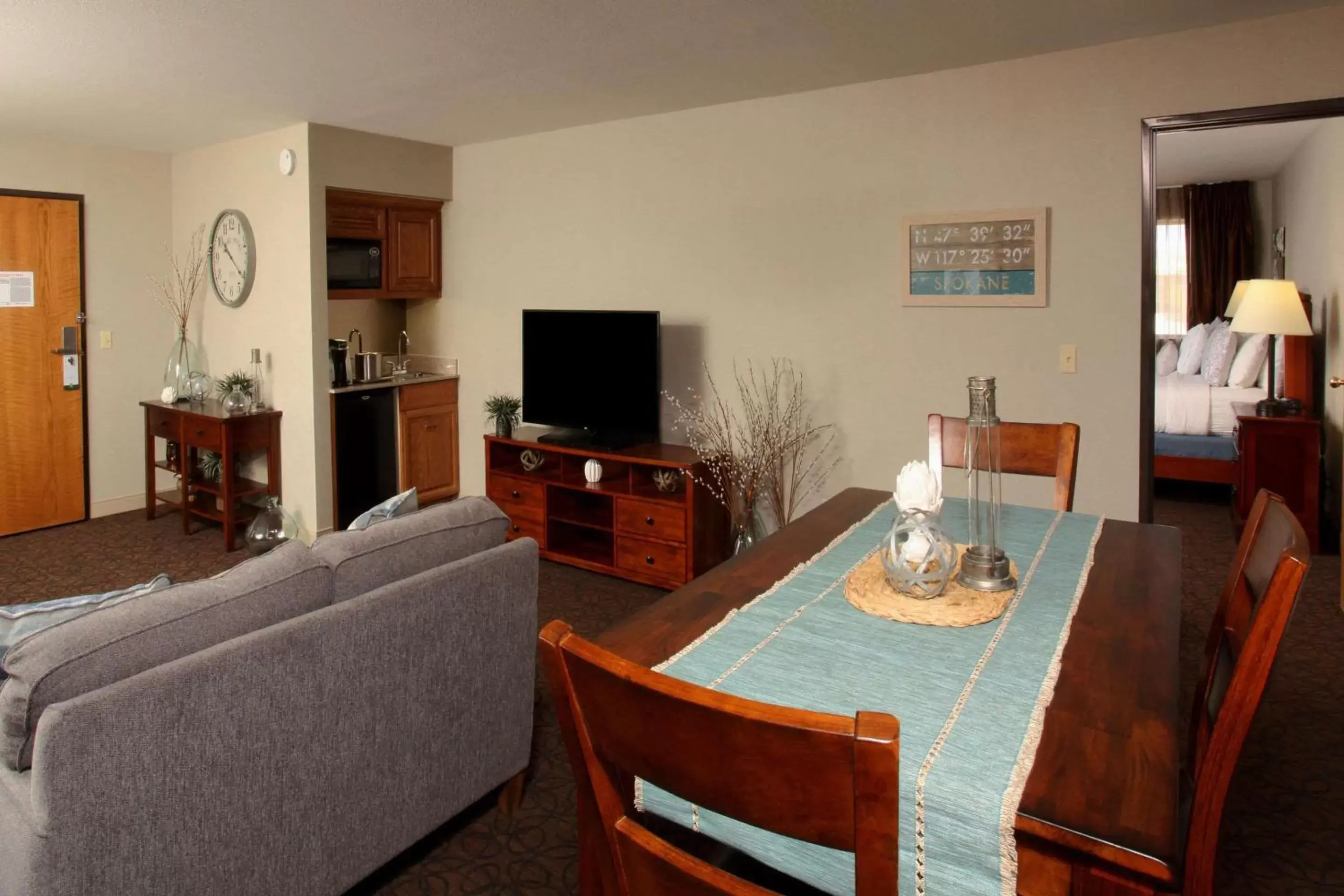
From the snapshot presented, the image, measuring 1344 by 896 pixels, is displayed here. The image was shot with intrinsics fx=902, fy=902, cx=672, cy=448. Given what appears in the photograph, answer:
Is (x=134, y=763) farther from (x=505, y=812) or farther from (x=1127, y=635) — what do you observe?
(x=1127, y=635)

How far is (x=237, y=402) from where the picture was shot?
527 cm

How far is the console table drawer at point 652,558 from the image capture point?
4.30 m

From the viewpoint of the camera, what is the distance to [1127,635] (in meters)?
1.52

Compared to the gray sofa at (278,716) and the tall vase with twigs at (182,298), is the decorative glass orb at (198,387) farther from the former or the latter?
the gray sofa at (278,716)

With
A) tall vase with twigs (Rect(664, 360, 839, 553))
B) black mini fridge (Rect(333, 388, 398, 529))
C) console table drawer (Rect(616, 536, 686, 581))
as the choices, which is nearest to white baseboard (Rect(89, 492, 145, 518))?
black mini fridge (Rect(333, 388, 398, 529))

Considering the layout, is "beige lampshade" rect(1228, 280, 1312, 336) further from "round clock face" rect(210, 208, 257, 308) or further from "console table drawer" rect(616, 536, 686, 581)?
"round clock face" rect(210, 208, 257, 308)

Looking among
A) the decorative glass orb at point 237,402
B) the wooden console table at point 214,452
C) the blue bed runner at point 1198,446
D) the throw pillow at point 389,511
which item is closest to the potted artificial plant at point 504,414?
the wooden console table at point 214,452

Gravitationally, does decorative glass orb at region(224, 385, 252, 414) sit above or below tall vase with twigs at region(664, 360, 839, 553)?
above

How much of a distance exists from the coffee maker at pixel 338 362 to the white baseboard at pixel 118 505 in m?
1.94

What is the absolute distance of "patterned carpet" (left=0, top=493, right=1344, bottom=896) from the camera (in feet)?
7.25

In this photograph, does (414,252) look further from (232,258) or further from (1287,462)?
(1287,462)

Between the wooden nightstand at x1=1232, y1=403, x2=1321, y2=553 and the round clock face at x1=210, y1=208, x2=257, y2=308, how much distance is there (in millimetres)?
5695

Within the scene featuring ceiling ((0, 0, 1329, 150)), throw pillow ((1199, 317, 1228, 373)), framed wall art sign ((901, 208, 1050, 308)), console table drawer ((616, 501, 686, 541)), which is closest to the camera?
ceiling ((0, 0, 1329, 150))

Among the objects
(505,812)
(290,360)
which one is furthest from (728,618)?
(290,360)
